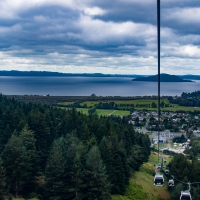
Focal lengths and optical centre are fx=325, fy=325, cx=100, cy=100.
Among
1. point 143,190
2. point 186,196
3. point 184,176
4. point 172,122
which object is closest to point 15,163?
point 186,196

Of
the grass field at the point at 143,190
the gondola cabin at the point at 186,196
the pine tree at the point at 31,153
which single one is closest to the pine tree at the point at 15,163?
the pine tree at the point at 31,153

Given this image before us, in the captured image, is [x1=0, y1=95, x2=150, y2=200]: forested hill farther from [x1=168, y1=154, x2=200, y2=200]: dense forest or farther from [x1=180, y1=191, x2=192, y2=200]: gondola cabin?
[x1=180, y1=191, x2=192, y2=200]: gondola cabin

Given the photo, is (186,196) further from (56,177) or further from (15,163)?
(15,163)

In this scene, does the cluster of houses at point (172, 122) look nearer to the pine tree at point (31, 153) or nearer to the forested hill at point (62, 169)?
the forested hill at point (62, 169)

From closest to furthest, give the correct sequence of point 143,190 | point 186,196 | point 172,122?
1. point 186,196
2. point 143,190
3. point 172,122

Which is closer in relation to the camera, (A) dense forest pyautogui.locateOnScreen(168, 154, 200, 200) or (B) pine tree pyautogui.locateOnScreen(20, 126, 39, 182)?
(B) pine tree pyautogui.locateOnScreen(20, 126, 39, 182)

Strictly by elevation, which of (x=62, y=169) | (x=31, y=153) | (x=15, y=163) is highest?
(x=31, y=153)

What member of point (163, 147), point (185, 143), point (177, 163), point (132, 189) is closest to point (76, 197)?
point (132, 189)

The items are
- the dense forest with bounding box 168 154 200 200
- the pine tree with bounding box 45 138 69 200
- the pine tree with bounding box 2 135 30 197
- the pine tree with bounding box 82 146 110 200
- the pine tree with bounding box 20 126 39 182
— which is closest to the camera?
the pine tree with bounding box 45 138 69 200

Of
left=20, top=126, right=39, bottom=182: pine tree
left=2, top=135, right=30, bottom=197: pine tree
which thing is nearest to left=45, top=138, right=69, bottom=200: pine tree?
left=2, top=135, right=30, bottom=197: pine tree
